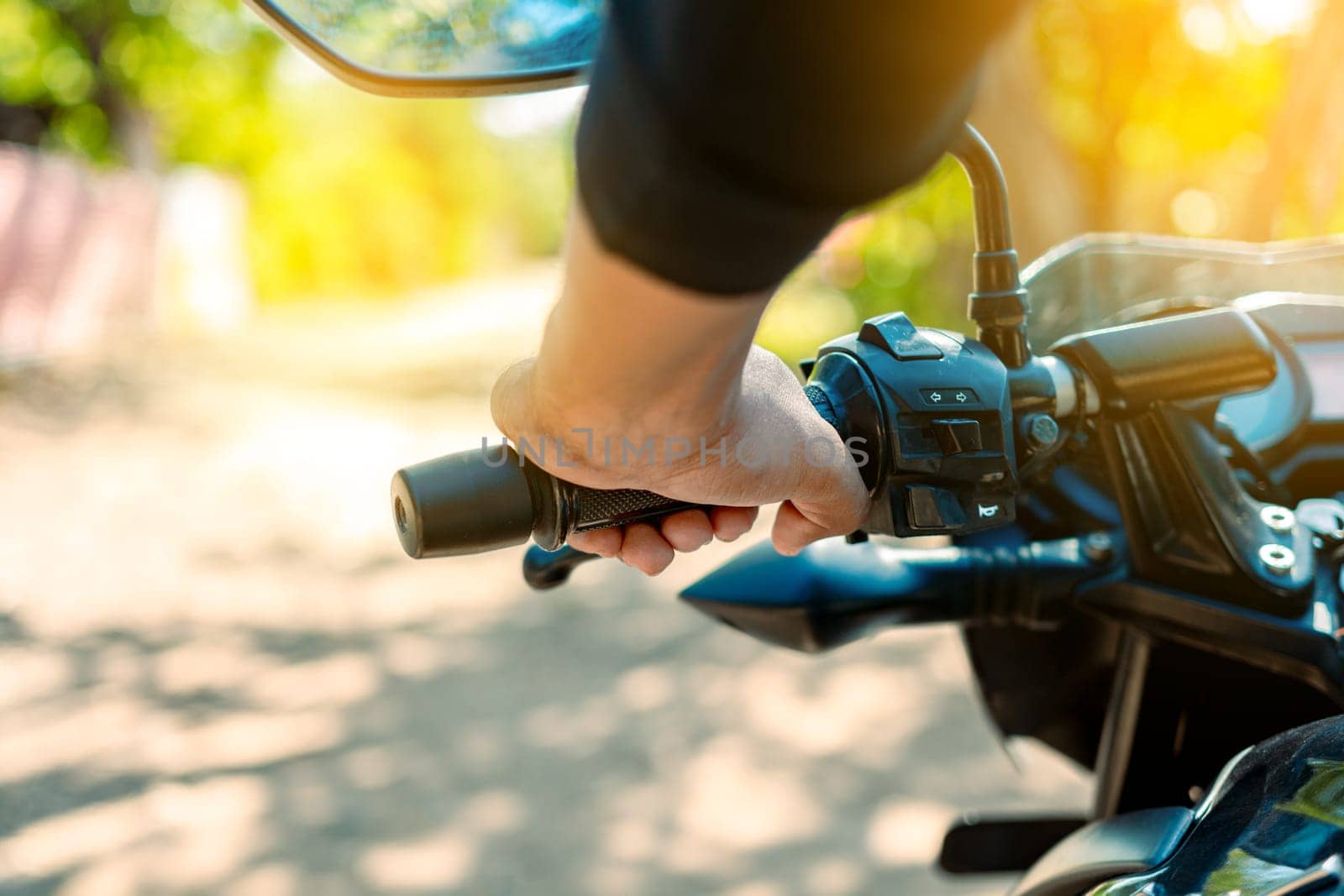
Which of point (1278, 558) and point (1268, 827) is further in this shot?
point (1278, 558)

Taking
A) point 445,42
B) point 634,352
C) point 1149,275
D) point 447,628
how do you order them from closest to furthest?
1. point 634,352
2. point 445,42
3. point 1149,275
4. point 447,628

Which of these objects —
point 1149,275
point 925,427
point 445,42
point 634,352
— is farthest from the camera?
point 1149,275

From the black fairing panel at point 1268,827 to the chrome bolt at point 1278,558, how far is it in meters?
0.18

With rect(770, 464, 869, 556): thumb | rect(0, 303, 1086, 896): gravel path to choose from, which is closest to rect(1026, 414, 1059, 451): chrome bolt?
rect(770, 464, 869, 556): thumb

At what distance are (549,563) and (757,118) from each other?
0.59m

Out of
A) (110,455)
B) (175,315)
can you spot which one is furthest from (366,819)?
(175,315)

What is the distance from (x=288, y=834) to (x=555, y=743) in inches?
35.8

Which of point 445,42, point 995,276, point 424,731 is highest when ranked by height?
point 445,42

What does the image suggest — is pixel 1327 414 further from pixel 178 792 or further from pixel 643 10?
pixel 178 792

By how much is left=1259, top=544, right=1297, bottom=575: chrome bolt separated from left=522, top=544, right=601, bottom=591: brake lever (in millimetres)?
648

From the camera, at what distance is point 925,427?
3.01ft

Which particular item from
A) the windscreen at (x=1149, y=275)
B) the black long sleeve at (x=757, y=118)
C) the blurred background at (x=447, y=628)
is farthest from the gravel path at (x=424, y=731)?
the black long sleeve at (x=757, y=118)

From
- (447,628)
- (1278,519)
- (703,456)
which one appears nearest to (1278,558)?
(1278,519)

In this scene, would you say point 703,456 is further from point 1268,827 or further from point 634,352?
point 1268,827
